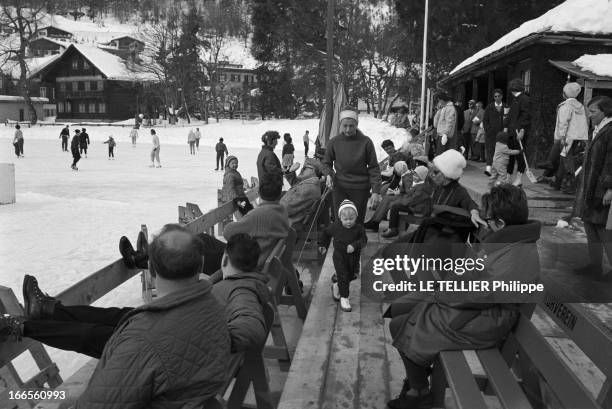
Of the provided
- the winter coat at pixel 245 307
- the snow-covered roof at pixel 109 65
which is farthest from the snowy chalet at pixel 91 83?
the winter coat at pixel 245 307

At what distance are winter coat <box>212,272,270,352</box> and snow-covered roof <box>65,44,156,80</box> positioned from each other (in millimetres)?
67728

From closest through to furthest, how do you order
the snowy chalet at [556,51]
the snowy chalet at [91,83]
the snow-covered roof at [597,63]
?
the snow-covered roof at [597,63] < the snowy chalet at [556,51] < the snowy chalet at [91,83]

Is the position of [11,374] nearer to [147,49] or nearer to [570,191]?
[570,191]

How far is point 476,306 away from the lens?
2.88m

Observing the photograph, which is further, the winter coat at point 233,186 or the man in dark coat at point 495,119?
the man in dark coat at point 495,119

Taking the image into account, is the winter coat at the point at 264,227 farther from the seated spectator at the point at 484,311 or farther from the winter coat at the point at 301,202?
the winter coat at the point at 301,202

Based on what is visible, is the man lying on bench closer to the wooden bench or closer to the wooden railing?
the wooden bench

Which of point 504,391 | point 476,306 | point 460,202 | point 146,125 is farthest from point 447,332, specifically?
point 146,125

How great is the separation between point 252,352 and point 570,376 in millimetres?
1494

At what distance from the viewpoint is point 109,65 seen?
7188 cm

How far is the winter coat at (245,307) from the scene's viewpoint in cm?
270

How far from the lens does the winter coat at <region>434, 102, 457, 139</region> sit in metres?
11.6

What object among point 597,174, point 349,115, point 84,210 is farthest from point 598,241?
point 84,210

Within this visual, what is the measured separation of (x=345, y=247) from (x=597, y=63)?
8.26m
